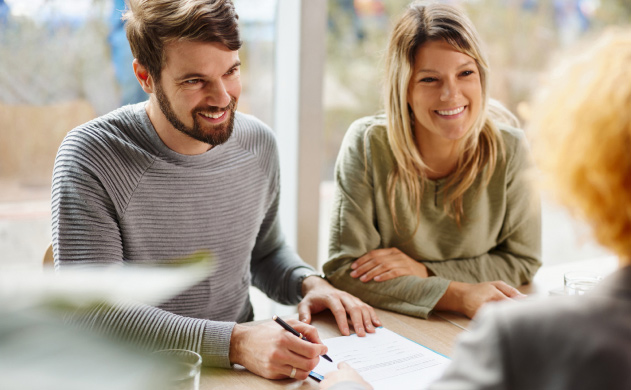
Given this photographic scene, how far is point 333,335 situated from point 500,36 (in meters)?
2.99

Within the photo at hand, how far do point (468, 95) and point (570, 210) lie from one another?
0.92 m

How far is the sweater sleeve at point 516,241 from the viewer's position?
161cm

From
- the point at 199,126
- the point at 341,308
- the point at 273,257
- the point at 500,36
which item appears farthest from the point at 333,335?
the point at 500,36

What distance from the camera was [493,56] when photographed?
12.2ft

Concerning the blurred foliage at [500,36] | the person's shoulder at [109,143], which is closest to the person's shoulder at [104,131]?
the person's shoulder at [109,143]

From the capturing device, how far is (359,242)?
1567 millimetres

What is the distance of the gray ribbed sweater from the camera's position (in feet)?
3.94

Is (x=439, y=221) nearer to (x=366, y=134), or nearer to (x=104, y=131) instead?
(x=366, y=134)

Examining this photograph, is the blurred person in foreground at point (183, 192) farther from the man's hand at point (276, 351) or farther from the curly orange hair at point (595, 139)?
the curly orange hair at point (595, 139)

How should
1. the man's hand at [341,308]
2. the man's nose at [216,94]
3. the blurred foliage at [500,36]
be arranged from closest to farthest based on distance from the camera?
the man's hand at [341,308] < the man's nose at [216,94] < the blurred foliage at [500,36]

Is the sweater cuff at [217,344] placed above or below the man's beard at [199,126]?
below

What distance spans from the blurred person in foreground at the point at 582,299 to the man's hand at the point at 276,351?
1.51 ft

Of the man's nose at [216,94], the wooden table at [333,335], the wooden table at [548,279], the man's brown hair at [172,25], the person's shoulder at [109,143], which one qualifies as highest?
the man's brown hair at [172,25]

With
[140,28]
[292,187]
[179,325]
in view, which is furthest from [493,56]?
[179,325]
